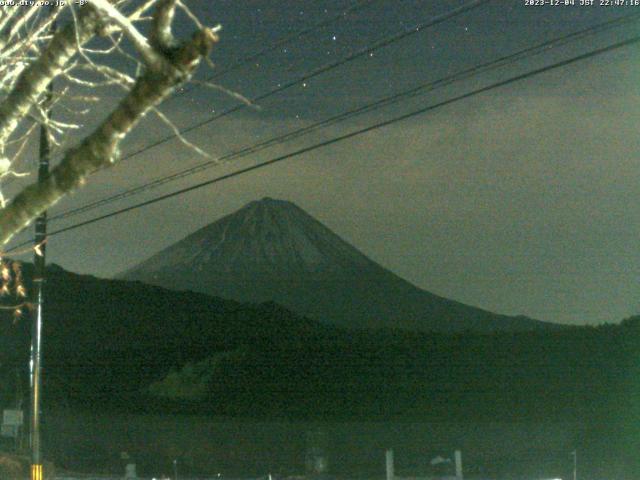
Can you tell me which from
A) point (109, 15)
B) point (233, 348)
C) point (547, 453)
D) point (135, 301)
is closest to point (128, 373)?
point (233, 348)

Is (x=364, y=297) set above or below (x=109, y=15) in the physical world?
above

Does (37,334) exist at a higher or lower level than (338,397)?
higher

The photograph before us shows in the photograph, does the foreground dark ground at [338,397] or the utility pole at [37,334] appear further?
the foreground dark ground at [338,397]

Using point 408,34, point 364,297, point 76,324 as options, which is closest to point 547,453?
point 408,34

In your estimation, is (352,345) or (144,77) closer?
(144,77)

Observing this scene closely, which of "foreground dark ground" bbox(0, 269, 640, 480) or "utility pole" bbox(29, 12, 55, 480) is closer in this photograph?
"utility pole" bbox(29, 12, 55, 480)

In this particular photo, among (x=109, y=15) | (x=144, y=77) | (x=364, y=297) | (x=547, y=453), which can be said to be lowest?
(x=547, y=453)

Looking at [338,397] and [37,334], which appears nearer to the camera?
[37,334]

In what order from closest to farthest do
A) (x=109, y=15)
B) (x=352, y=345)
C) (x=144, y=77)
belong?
(x=144, y=77), (x=109, y=15), (x=352, y=345)

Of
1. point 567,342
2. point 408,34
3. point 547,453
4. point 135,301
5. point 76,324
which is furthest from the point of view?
point 135,301

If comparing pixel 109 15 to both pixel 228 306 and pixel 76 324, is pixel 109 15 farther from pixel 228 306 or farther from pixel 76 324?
pixel 228 306
